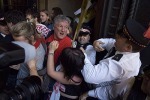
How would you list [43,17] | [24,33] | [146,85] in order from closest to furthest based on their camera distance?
[146,85]
[24,33]
[43,17]

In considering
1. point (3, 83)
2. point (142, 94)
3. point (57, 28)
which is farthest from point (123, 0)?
point (3, 83)

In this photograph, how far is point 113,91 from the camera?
1358 millimetres

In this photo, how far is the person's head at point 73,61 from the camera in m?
1.39

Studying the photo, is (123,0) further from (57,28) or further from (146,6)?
(57,28)

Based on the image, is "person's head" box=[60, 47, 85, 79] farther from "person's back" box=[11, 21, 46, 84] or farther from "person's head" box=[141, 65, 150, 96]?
"person's head" box=[141, 65, 150, 96]

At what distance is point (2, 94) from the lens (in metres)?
0.75

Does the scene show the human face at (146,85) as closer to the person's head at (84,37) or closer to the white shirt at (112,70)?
the white shirt at (112,70)

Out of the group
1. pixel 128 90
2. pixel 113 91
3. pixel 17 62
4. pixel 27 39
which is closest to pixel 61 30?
pixel 27 39

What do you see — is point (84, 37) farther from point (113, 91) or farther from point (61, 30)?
point (113, 91)

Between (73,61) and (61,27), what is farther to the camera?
(61,27)

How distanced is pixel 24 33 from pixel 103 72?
69cm

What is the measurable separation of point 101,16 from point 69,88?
870 mm

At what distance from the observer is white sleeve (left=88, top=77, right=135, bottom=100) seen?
122 cm

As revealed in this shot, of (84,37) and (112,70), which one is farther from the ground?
(112,70)
